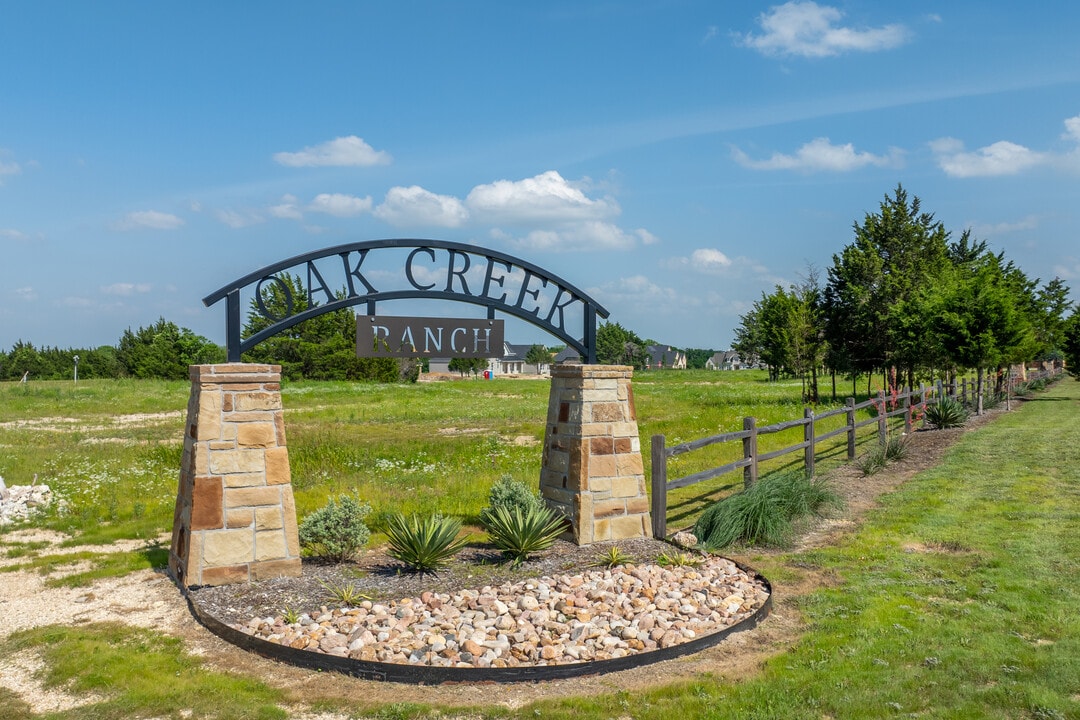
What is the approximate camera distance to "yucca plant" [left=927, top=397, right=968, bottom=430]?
2002cm

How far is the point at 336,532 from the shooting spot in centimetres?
789

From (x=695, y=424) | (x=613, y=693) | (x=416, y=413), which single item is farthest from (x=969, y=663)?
(x=416, y=413)

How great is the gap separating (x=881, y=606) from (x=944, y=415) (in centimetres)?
1556

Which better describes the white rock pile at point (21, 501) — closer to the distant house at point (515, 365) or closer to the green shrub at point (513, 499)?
the green shrub at point (513, 499)

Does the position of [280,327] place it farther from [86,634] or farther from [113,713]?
[113,713]

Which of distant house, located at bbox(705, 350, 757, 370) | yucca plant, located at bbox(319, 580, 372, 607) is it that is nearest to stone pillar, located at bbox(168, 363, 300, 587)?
yucca plant, located at bbox(319, 580, 372, 607)

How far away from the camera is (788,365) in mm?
31625

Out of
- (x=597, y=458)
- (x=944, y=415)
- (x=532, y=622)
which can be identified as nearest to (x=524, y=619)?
(x=532, y=622)

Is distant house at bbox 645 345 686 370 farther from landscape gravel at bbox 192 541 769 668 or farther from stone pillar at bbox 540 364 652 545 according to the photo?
landscape gravel at bbox 192 541 769 668

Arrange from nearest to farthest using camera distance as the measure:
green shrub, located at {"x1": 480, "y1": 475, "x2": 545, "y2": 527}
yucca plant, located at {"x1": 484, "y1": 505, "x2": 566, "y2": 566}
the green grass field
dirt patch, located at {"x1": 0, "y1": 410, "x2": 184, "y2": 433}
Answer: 1. yucca plant, located at {"x1": 484, "y1": 505, "x2": 566, "y2": 566}
2. green shrub, located at {"x1": 480, "y1": 475, "x2": 545, "y2": 527}
3. the green grass field
4. dirt patch, located at {"x1": 0, "y1": 410, "x2": 184, "y2": 433}

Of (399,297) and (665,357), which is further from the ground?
(665,357)

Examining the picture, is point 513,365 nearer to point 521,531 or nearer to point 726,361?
point 726,361

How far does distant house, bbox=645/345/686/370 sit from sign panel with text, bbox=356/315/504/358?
105140 millimetres

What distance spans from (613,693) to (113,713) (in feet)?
10.8
